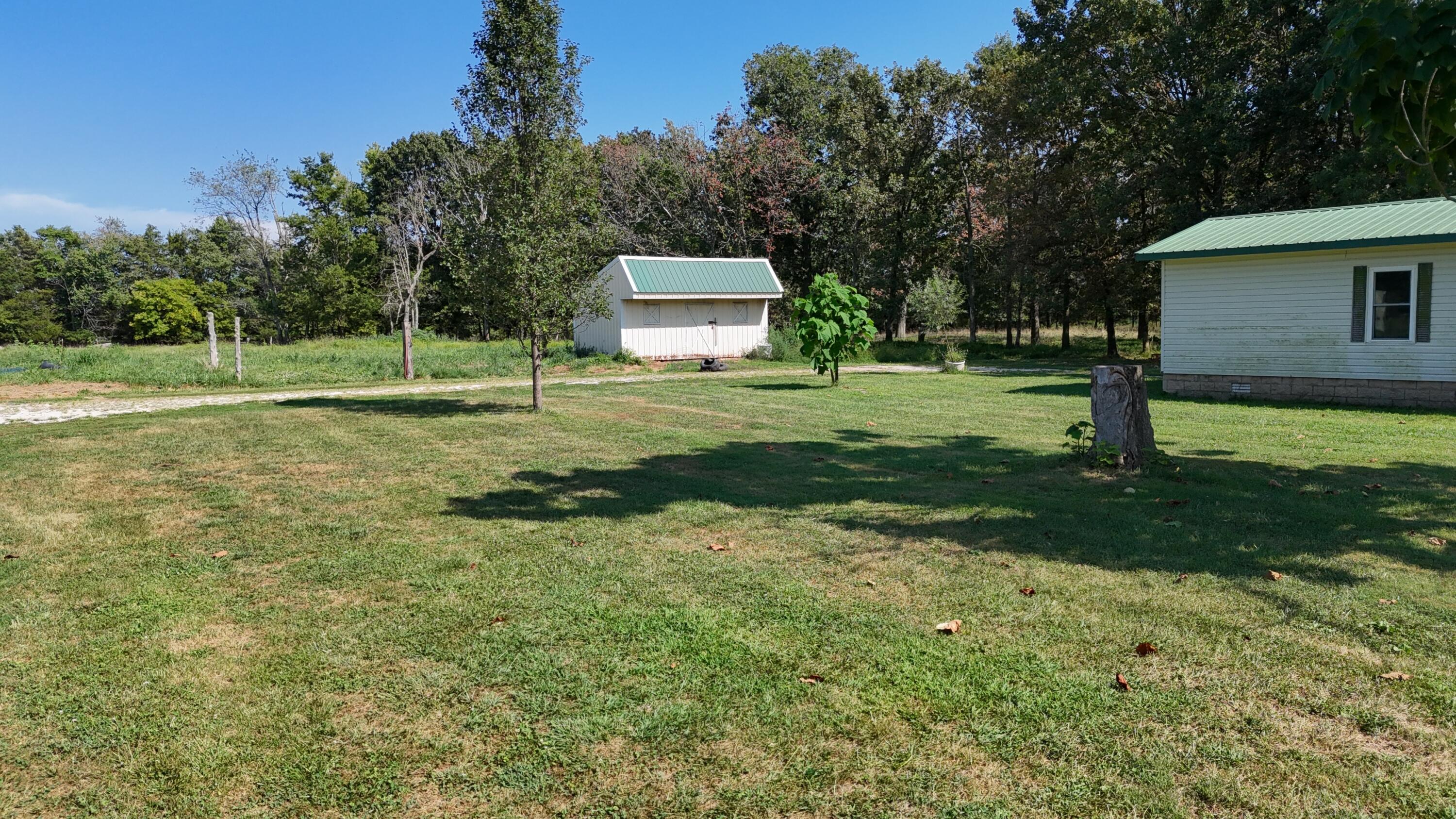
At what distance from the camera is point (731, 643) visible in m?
3.64

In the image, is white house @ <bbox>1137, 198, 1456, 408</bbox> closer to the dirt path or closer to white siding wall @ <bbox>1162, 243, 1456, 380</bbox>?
white siding wall @ <bbox>1162, 243, 1456, 380</bbox>

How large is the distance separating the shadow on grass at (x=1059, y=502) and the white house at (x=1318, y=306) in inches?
287

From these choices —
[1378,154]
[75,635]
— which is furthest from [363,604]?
[1378,154]

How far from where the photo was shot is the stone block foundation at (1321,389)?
13.2 meters

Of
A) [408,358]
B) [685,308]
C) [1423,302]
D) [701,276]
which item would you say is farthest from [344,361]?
[1423,302]

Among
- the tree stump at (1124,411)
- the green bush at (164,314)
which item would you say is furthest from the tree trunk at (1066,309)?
the green bush at (164,314)

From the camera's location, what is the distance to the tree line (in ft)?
41.6

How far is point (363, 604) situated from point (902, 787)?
291cm

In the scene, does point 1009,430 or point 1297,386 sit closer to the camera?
point 1009,430

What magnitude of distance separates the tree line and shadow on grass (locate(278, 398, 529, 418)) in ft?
4.95

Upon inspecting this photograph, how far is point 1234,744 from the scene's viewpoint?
2742mm

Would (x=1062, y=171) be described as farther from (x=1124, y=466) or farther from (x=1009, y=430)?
(x=1124, y=466)

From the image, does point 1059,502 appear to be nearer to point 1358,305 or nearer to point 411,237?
point 1358,305

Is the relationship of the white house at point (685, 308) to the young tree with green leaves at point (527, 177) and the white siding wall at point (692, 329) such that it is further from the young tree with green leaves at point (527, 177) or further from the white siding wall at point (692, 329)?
the young tree with green leaves at point (527, 177)
